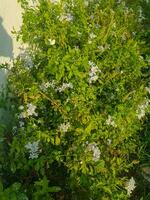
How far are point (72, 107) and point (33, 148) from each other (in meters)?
0.38

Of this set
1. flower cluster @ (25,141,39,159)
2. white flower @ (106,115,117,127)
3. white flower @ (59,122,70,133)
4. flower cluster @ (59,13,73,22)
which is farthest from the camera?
flower cluster @ (59,13,73,22)

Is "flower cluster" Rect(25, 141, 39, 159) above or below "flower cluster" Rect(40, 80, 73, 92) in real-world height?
below

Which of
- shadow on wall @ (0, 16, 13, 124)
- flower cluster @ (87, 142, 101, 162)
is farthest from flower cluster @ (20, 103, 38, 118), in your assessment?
flower cluster @ (87, 142, 101, 162)

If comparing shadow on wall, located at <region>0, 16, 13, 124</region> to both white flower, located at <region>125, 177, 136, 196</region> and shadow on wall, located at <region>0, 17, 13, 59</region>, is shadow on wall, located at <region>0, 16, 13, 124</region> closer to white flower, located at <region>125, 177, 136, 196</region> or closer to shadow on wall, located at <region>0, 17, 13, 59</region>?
shadow on wall, located at <region>0, 17, 13, 59</region>

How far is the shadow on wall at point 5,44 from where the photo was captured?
3.54 m

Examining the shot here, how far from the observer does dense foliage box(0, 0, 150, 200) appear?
10.4ft

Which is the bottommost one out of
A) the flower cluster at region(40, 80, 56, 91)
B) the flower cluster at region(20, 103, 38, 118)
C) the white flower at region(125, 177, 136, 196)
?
the white flower at region(125, 177, 136, 196)

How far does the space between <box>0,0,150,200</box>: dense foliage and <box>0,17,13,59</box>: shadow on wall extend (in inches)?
3.6

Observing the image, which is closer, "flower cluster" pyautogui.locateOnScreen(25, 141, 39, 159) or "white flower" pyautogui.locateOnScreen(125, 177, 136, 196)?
"flower cluster" pyautogui.locateOnScreen(25, 141, 39, 159)

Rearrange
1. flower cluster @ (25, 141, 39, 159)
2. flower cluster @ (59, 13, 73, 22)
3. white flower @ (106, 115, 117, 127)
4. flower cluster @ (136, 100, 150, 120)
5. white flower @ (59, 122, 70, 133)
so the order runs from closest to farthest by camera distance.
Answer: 1. flower cluster @ (25, 141, 39, 159)
2. white flower @ (59, 122, 70, 133)
3. white flower @ (106, 115, 117, 127)
4. flower cluster @ (136, 100, 150, 120)
5. flower cluster @ (59, 13, 73, 22)

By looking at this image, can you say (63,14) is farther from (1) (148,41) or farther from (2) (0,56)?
(1) (148,41)

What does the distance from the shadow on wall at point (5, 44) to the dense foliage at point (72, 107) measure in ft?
0.30

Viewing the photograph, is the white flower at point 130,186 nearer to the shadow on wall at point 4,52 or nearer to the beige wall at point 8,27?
the shadow on wall at point 4,52

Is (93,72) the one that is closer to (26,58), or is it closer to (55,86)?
(55,86)
